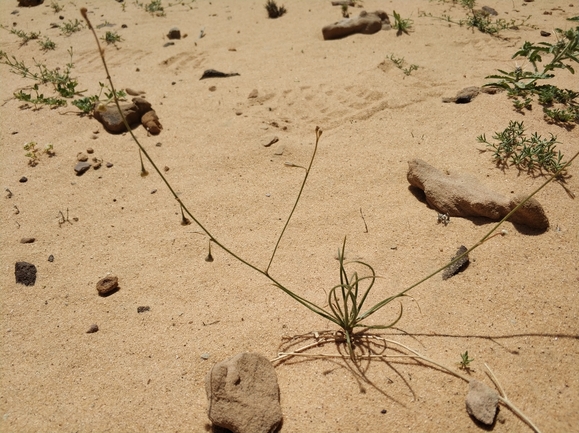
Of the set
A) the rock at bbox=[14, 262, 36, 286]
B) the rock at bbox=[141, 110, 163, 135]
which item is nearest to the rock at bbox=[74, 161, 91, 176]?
the rock at bbox=[141, 110, 163, 135]

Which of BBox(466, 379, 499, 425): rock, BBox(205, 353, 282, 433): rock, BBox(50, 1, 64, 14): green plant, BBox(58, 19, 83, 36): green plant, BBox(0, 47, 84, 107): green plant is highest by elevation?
BBox(50, 1, 64, 14): green plant

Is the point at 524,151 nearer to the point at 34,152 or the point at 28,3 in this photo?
the point at 34,152

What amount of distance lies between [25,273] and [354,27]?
4099mm

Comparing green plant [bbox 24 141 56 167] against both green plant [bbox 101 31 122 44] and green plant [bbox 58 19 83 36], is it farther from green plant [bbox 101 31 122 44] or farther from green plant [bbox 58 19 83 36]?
green plant [bbox 58 19 83 36]

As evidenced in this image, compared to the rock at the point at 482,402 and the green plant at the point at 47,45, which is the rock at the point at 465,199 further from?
the green plant at the point at 47,45

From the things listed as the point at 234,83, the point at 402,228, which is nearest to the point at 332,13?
the point at 234,83

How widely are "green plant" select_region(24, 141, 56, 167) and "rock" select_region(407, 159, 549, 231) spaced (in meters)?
2.69

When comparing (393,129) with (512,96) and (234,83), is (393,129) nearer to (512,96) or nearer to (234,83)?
(512,96)

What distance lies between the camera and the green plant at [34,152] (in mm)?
3283

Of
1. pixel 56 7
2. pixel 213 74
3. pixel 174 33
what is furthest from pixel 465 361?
pixel 56 7

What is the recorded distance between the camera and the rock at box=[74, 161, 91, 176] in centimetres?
318

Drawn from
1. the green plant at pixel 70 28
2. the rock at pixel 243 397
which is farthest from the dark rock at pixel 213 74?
the rock at pixel 243 397

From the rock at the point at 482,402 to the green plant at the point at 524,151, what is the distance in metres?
1.58

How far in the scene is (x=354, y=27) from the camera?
4.86 metres
